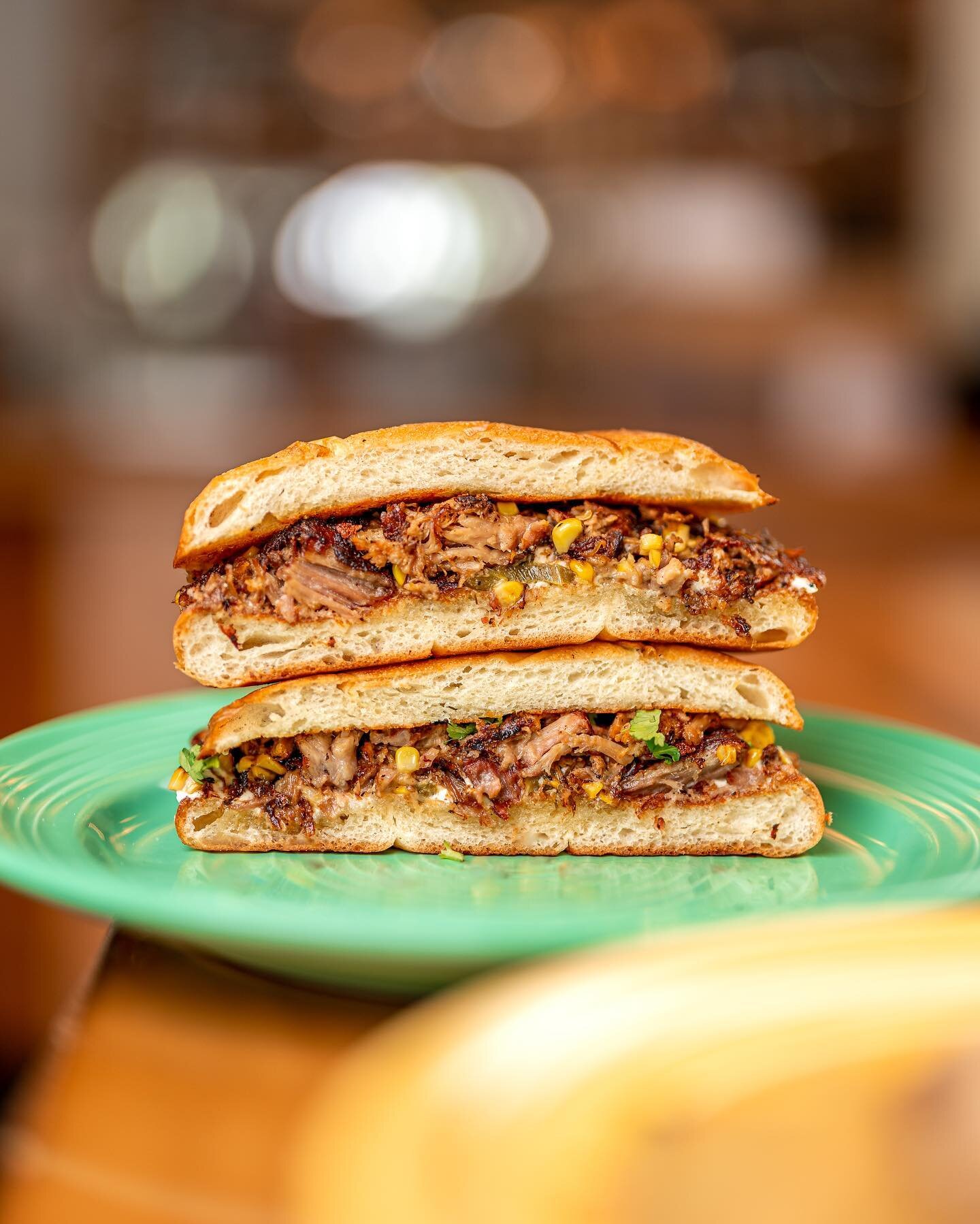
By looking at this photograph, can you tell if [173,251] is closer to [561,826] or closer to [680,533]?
[680,533]

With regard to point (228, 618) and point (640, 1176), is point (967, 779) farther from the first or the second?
point (640, 1176)

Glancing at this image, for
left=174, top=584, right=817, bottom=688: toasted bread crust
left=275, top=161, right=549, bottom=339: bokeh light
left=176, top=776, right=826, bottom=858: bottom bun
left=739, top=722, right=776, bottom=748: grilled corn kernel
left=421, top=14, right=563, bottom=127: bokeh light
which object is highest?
left=421, top=14, right=563, bottom=127: bokeh light

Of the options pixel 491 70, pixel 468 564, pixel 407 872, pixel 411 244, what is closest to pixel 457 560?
pixel 468 564

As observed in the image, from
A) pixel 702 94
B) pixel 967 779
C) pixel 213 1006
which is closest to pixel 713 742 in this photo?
pixel 967 779

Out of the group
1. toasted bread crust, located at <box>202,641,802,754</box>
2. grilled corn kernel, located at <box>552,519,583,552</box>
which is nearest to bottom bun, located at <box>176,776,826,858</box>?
toasted bread crust, located at <box>202,641,802,754</box>

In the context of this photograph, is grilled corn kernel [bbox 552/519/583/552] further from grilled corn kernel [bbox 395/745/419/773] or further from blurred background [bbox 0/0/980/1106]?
blurred background [bbox 0/0/980/1106]

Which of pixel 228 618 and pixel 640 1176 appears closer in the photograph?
pixel 640 1176
